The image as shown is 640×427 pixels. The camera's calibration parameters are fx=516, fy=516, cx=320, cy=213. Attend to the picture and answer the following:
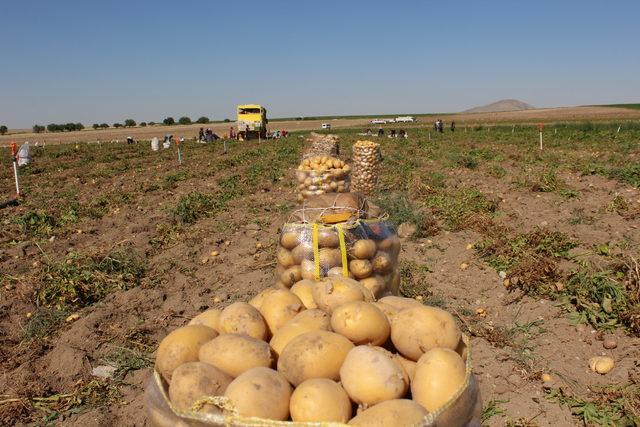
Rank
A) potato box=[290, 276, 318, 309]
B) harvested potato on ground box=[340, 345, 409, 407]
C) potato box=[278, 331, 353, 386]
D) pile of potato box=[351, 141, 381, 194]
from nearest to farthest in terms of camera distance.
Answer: harvested potato on ground box=[340, 345, 409, 407] < potato box=[278, 331, 353, 386] < potato box=[290, 276, 318, 309] < pile of potato box=[351, 141, 381, 194]

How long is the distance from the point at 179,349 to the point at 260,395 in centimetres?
71

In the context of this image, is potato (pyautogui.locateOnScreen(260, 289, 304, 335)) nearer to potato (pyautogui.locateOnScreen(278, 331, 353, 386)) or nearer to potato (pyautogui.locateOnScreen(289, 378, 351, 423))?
potato (pyautogui.locateOnScreen(278, 331, 353, 386))

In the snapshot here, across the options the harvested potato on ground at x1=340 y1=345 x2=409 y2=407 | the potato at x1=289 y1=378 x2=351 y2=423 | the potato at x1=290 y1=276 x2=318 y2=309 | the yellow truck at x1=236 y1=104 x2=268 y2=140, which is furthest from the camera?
the yellow truck at x1=236 y1=104 x2=268 y2=140

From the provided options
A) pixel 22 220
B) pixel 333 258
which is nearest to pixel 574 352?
pixel 333 258

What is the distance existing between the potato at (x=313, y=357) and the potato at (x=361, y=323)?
0.09 meters

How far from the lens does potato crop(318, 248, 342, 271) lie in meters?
4.94

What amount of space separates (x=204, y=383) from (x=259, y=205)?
10191 mm

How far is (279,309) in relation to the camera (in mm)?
3361

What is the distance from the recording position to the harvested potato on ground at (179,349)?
9.47ft

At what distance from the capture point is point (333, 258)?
16.2ft

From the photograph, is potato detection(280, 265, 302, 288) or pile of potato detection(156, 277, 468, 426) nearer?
pile of potato detection(156, 277, 468, 426)

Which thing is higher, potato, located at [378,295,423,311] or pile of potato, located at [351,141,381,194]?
pile of potato, located at [351,141,381,194]

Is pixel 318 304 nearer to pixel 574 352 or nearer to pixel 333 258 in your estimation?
pixel 333 258

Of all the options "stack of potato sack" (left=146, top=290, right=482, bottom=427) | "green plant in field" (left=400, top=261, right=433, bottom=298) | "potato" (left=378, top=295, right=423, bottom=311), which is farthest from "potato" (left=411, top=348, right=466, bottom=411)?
"green plant in field" (left=400, top=261, right=433, bottom=298)
